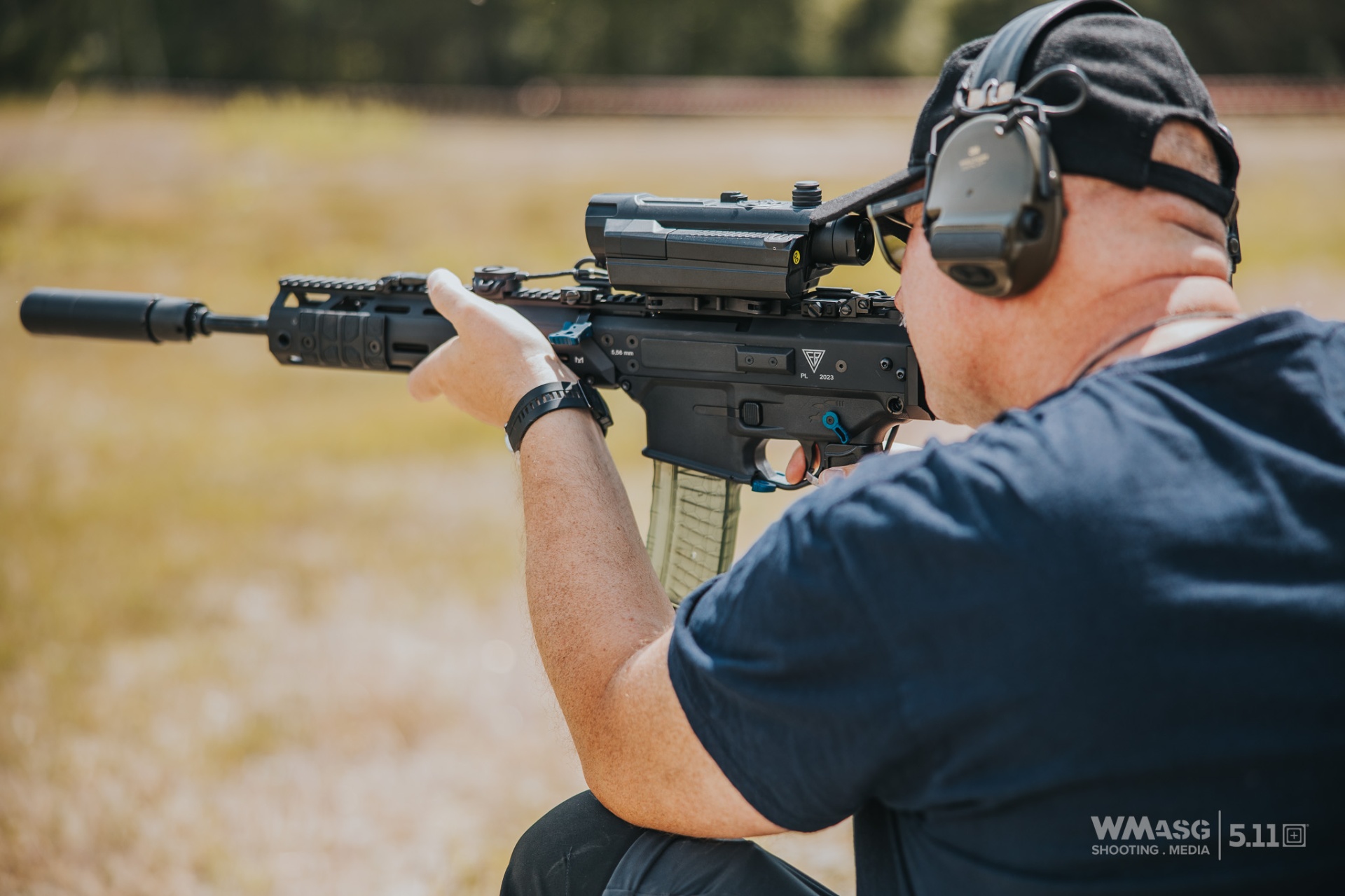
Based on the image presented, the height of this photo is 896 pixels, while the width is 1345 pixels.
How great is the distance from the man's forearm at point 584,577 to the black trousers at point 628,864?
0.70 feet

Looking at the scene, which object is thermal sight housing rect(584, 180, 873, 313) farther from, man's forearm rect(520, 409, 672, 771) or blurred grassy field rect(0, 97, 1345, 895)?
blurred grassy field rect(0, 97, 1345, 895)

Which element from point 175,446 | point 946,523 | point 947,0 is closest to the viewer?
point 946,523

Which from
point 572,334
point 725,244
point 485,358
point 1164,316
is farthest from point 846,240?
point 1164,316

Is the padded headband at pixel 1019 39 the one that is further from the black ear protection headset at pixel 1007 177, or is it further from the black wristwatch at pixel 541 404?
the black wristwatch at pixel 541 404

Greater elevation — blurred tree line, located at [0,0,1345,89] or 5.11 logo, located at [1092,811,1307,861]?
blurred tree line, located at [0,0,1345,89]

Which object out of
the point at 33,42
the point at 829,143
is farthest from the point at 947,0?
the point at 33,42

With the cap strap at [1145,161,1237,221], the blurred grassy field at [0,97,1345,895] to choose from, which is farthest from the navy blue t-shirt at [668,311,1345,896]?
the blurred grassy field at [0,97,1345,895]

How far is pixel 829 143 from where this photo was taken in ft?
49.3

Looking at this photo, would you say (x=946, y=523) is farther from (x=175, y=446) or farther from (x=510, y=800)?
(x=175, y=446)

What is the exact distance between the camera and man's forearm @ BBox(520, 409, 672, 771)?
1.77 m

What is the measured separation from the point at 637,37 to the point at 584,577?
33732mm

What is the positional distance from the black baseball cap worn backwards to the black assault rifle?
2.01 ft

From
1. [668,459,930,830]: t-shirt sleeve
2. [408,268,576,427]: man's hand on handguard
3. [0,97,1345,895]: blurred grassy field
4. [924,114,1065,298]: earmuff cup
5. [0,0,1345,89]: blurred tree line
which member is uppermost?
[0,0,1345,89]: blurred tree line

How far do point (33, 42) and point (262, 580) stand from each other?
679cm
